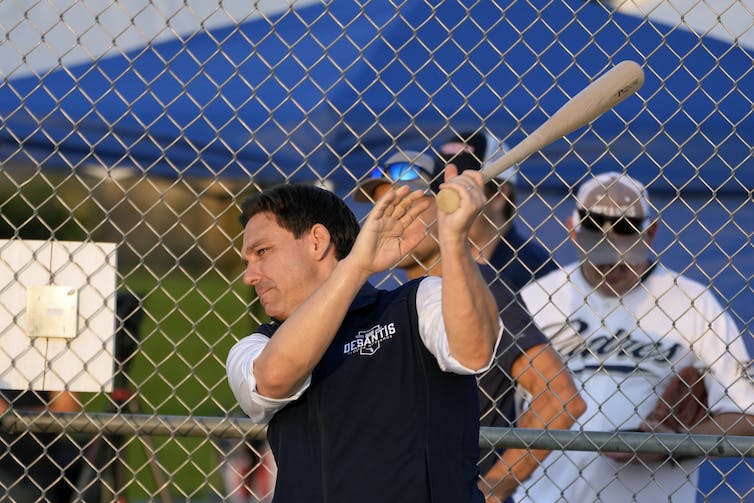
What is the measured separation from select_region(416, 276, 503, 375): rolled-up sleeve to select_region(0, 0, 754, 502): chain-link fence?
943 mm

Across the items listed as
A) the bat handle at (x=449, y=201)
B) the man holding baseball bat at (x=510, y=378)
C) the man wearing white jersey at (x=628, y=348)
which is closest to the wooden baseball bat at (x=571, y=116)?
the bat handle at (x=449, y=201)

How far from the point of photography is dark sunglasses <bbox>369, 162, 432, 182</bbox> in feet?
11.9

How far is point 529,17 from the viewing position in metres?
5.02

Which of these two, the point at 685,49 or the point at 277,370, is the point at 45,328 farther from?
the point at 685,49

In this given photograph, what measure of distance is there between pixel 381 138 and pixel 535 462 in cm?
169

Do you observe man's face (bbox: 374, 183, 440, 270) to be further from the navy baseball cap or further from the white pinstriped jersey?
the navy baseball cap

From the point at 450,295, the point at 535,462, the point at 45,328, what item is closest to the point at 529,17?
the point at 535,462

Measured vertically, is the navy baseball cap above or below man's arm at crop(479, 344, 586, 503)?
above

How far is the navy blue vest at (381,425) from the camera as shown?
204 cm

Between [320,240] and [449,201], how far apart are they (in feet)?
1.80

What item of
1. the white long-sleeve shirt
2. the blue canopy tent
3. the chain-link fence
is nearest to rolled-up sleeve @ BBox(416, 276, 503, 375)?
the white long-sleeve shirt

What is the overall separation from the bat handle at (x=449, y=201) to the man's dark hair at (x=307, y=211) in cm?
54

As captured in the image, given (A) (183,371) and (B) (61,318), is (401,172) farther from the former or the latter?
(A) (183,371)

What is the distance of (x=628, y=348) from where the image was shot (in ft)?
11.6
